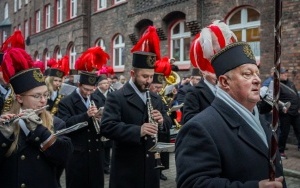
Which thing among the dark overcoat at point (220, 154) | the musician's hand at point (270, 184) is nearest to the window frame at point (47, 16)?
the dark overcoat at point (220, 154)

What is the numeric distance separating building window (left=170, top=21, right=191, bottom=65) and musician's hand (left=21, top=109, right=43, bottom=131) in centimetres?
1264

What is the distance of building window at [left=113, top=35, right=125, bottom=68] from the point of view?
1995 cm

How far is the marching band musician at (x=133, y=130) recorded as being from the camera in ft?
14.4

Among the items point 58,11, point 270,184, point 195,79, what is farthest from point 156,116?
point 58,11

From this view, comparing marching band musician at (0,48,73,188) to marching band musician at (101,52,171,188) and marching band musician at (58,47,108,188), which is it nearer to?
marching band musician at (101,52,171,188)

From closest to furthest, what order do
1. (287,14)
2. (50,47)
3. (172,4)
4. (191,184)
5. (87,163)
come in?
(191,184), (87,163), (287,14), (172,4), (50,47)

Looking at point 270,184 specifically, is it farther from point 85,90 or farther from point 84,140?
point 85,90

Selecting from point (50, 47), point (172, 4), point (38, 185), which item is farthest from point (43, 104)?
point (50, 47)

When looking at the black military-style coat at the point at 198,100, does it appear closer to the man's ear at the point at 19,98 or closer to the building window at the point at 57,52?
the man's ear at the point at 19,98

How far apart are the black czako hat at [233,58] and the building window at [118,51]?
17390 millimetres

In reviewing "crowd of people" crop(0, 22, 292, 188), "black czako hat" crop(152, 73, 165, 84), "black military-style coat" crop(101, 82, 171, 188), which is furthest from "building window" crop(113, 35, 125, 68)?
"black military-style coat" crop(101, 82, 171, 188)

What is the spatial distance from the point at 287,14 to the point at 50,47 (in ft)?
68.8

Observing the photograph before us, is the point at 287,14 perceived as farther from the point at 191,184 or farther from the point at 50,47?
the point at 50,47

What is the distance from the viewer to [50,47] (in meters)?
29.0
